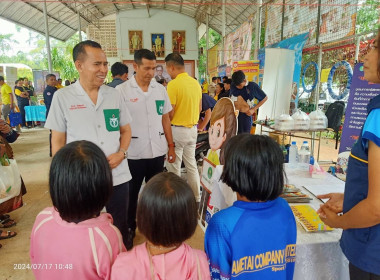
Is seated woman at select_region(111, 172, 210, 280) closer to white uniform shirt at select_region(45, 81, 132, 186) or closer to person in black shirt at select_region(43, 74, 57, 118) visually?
white uniform shirt at select_region(45, 81, 132, 186)

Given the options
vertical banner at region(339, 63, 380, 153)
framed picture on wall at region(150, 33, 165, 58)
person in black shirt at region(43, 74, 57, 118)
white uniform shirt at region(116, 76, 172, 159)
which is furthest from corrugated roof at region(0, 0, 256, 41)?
white uniform shirt at region(116, 76, 172, 159)

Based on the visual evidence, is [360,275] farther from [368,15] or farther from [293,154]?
[368,15]

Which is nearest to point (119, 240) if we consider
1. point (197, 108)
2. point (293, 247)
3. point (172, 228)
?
point (172, 228)

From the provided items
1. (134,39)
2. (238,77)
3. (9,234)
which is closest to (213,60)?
(134,39)

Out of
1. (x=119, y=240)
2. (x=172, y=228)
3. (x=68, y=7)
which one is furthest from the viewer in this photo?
(x=68, y=7)

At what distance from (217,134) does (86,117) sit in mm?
758

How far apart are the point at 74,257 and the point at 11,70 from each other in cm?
1019

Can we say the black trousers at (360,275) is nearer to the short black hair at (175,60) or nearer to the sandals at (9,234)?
the short black hair at (175,60)

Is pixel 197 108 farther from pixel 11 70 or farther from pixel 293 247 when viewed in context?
pixel 11 70

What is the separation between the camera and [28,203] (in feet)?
10.3

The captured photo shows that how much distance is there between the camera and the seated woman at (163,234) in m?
0.75

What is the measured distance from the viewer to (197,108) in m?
2.94

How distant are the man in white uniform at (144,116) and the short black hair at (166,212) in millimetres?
1345

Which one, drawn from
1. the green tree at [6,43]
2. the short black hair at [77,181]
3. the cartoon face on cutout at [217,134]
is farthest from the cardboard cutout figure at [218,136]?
the green tree at [6,43]
